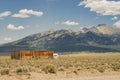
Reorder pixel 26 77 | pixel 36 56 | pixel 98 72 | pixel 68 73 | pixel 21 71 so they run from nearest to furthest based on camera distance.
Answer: pixel 26 77 → pixel 21 71 → pixel 68 73 → pixel 98 72 → pixel 36 56

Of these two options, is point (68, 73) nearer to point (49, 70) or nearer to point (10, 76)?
point (49, 70)

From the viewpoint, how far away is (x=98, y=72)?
3884cm

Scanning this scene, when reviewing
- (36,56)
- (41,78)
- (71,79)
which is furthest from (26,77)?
(36,56)

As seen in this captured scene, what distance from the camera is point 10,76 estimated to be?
100 ft

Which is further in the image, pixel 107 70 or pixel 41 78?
pixel 107 70

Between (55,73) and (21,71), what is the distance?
148 inches

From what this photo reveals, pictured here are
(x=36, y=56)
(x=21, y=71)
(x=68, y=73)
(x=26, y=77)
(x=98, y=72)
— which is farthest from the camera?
(x=36, y=56)

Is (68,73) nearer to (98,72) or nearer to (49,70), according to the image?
(49,70)

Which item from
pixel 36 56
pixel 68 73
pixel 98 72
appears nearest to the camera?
pixel 68 73

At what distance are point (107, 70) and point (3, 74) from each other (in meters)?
15.0

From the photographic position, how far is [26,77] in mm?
30391

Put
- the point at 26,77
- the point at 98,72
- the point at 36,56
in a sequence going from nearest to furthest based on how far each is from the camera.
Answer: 1. the point at 26,77
2. the point at 98,72
3. the point at 36,56

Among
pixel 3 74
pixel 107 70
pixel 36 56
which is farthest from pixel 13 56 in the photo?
pixel 3 74

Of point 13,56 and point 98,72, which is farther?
point 13,56
